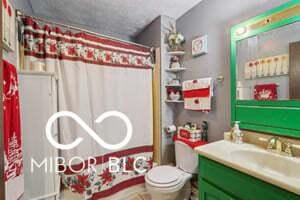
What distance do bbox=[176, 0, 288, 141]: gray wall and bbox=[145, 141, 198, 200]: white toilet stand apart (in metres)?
0.34

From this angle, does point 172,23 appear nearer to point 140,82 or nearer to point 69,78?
point 140,82

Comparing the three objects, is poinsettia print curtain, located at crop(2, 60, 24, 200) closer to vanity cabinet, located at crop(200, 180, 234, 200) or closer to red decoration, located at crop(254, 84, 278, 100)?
vanity cabinet, located at crop(200, 180, 234, 200)

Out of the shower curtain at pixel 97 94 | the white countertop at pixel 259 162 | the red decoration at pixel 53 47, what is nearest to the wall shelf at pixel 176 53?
the shower curtain at pixel 97 94

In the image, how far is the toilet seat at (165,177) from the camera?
1.65 metres

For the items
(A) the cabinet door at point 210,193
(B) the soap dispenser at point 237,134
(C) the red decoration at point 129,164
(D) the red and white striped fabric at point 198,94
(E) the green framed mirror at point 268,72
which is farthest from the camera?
(C) the red decoration at point 129,164

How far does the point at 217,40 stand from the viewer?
5.81ft

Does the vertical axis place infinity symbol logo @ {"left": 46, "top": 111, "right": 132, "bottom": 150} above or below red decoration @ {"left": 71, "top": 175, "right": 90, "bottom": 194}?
above

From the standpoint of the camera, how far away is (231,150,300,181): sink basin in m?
Answer: 1.04

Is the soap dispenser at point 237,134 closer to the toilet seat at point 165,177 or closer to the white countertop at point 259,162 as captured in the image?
the white countertop at point 259,162

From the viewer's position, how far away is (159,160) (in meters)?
2.30

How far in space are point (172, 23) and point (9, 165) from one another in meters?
2.23

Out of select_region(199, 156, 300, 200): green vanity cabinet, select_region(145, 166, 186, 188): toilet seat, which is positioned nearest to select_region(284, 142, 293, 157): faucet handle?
select_region(199, 156, 300, 200): green vanity cabinet

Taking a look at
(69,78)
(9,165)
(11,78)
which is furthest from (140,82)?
(9,165)

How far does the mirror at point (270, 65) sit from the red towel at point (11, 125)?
174 centimetres
